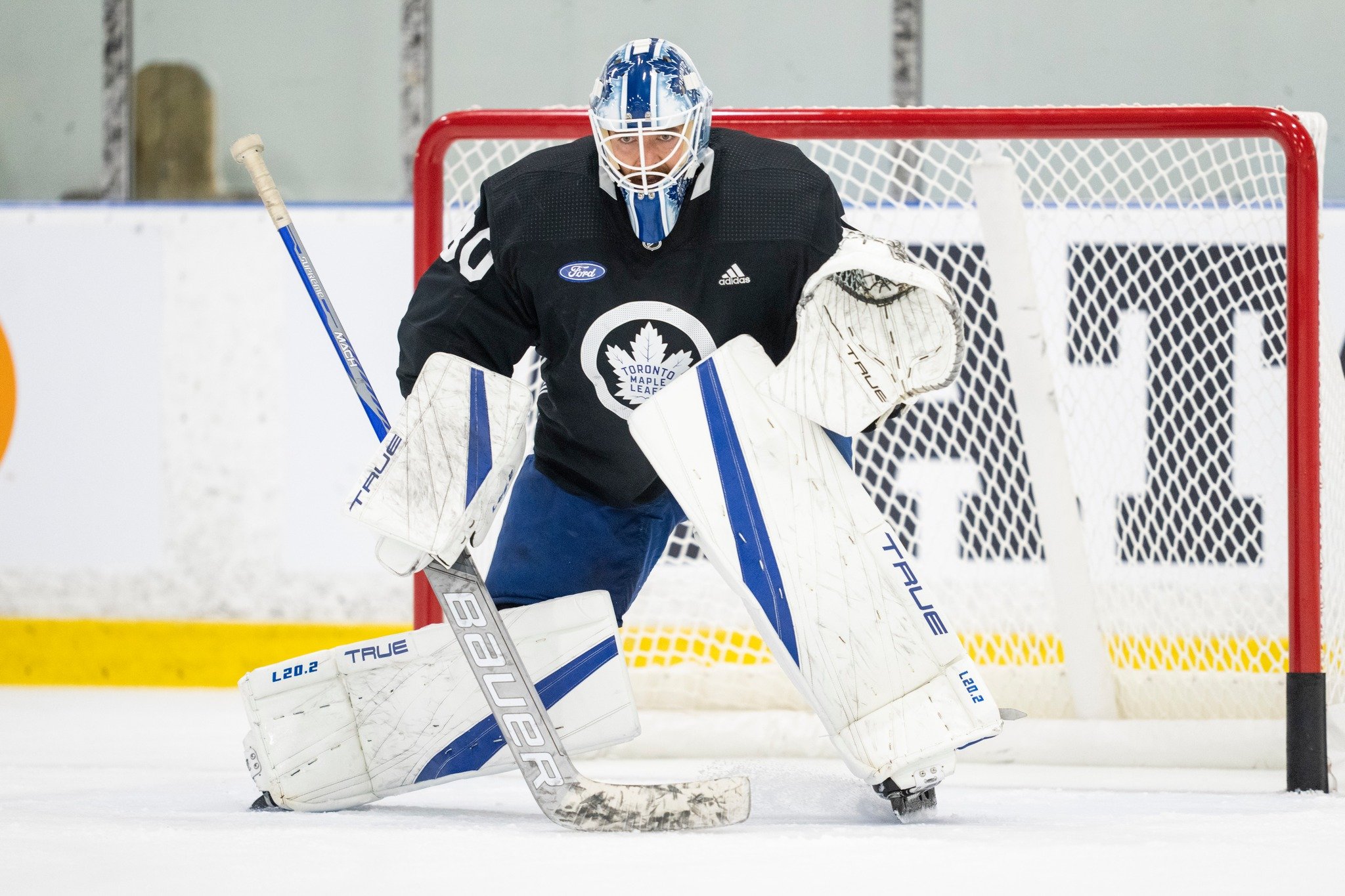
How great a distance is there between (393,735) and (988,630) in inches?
64.1

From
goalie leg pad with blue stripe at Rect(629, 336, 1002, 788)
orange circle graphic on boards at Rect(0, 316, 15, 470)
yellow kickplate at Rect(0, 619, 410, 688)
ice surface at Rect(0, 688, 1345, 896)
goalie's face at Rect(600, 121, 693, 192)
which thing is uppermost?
goalie's face at Rect(600, 121, 693, 192)

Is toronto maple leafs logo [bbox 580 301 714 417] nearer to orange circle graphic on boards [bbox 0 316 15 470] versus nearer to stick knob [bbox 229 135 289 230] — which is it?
stick knob [bbox 229 135 289 230]

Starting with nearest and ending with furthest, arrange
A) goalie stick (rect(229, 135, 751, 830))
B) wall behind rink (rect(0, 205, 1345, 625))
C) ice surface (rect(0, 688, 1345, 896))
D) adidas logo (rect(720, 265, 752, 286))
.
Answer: ice surface (rect(0, 688, 1345, 896)), goalie stick (rect(229, 135, 751, 830)), adidas logo (rect(720, 265, 752, 286)), wall behind rink (rect(0, 205, 1345, 625))

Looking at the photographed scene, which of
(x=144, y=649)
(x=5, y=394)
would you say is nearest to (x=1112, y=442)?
(x=144, y=649)

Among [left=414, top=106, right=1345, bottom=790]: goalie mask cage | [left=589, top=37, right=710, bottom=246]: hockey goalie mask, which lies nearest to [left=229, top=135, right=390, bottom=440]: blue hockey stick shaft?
[left=589, top=37, right=710, bottom=246]: hockey goalie mask

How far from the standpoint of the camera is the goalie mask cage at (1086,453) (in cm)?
255

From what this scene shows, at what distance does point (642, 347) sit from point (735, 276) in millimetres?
149

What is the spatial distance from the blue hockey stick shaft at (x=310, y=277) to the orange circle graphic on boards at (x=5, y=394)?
6.61ft

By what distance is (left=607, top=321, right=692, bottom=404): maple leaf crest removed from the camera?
1.71 meters

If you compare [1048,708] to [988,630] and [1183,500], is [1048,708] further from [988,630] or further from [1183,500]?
[1183,500]

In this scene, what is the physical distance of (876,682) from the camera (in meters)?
1.59

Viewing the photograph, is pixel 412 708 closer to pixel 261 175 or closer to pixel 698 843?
pixel 698 843

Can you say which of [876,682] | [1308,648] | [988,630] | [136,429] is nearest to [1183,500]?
[988,630]

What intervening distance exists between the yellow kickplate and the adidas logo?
2.09 meters
